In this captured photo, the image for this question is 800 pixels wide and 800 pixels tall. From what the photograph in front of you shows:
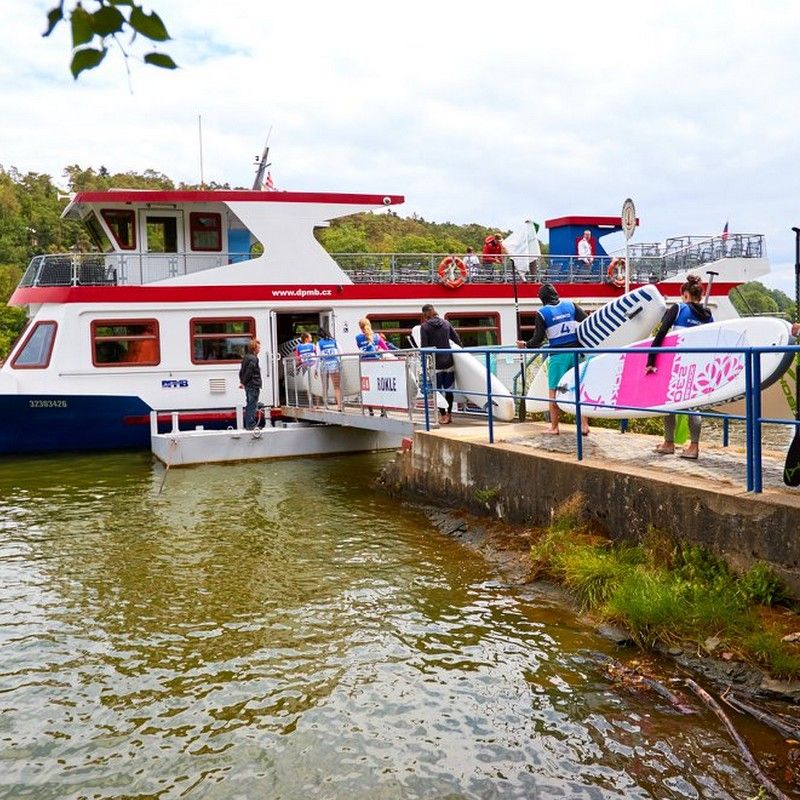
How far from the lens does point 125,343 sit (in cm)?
1625

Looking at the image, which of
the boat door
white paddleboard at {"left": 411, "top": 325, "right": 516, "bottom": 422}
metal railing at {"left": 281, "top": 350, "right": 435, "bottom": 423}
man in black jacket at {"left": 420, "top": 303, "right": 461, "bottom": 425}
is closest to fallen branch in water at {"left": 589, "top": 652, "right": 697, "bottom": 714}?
white paddleboard at {"left": 411, "top": 325, "right": 516, "bottom": 422}

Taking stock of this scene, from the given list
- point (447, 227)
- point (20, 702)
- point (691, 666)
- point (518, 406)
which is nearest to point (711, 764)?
point (691, 666)

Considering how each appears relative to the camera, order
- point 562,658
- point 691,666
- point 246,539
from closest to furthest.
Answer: point 691,666 < point 562,658 < point 246,539

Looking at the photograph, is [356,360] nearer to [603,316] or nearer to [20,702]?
[603,316]

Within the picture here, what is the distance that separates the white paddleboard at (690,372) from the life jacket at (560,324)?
94cm

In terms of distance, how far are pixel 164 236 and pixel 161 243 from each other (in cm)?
15

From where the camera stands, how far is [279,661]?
5801mm

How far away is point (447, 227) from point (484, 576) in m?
65.4

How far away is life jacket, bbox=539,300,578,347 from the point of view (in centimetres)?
961

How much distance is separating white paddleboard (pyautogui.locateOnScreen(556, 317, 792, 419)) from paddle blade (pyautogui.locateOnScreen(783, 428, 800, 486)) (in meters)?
0.76

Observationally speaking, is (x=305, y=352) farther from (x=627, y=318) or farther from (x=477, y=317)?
(x=627, y=318)

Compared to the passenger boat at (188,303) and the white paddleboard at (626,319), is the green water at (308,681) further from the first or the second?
the passenger boat at (188,303)

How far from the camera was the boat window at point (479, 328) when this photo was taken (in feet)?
61.1

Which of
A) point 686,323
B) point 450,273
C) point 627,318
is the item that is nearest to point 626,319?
point 627,318
